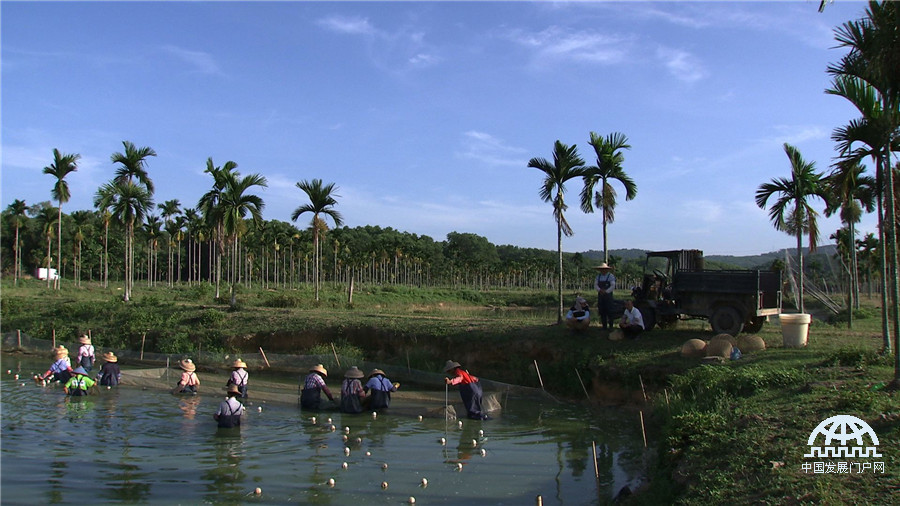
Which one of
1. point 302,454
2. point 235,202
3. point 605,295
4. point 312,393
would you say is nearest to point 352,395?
point 312,393

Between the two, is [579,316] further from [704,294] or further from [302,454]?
[302,454]

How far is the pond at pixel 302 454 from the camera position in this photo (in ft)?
34.1

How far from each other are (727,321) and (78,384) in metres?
18.7

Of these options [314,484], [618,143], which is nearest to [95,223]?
[618,143]

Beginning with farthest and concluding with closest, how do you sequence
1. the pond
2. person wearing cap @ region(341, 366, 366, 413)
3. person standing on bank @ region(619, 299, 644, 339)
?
person standing on bank @ region(619, 299, 644, 339) → person wearing cap @ region(341, 366, 366, 413) → the pond

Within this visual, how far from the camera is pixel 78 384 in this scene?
18250mm

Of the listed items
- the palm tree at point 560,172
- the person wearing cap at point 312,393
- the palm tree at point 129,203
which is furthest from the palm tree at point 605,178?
the palm tree at point 129,203

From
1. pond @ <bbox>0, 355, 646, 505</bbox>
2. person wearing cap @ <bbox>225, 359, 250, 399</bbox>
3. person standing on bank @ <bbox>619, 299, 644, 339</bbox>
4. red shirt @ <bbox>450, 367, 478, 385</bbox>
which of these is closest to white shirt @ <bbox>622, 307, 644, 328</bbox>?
person standing on bank @ <bbox>619, 299, 644, 339</bbox>

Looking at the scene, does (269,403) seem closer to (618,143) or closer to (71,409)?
(71,409)

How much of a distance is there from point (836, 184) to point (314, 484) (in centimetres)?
1136

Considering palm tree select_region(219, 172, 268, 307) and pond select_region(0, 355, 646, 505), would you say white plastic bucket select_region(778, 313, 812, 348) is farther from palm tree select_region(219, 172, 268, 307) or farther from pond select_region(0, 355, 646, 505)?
palm tree select_region(219, 172, 268, 307)

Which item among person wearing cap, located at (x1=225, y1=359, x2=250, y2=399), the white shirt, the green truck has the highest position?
the green truck

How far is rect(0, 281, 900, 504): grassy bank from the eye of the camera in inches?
313

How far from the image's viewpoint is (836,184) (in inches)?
504
